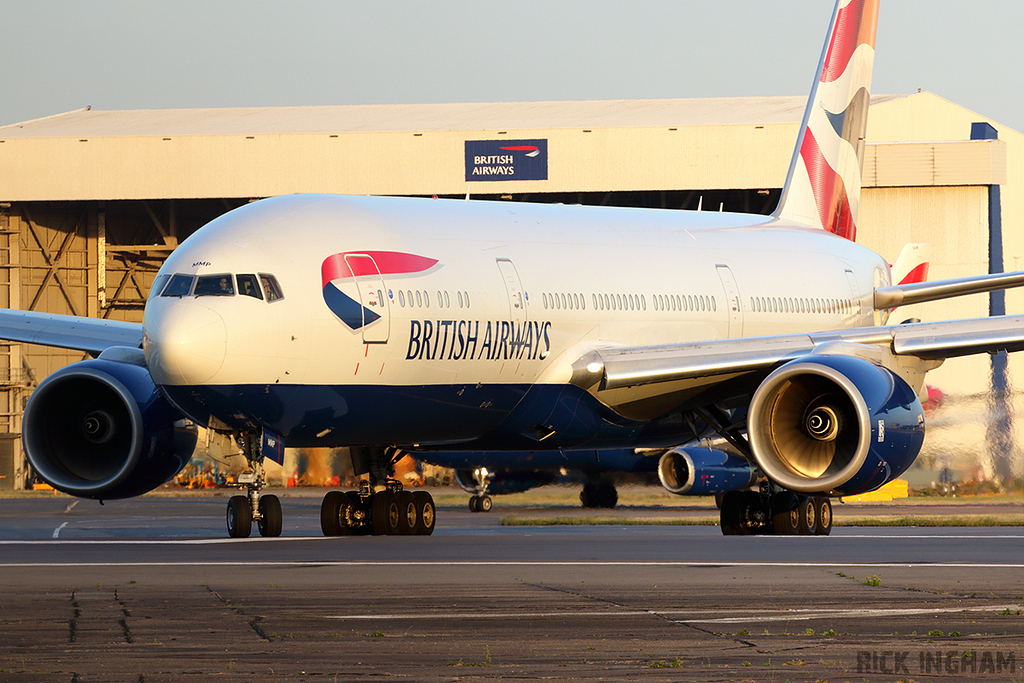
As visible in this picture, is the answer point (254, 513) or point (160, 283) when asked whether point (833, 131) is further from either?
point (160, 283)

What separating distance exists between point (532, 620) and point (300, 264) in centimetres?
715

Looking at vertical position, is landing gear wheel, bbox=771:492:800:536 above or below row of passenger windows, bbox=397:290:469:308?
below

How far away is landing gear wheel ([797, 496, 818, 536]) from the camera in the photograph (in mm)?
19859

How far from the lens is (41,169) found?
46.1 m

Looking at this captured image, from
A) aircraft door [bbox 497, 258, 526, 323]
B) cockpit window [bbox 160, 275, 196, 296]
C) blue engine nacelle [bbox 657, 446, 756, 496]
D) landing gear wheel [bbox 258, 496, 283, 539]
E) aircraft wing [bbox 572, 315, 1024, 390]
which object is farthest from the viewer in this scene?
→ blue engine nacelle [bbox 657, 446, 756, 496]

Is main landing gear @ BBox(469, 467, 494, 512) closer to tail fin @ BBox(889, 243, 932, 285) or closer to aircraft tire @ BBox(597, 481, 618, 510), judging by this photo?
aircraft tire @ BBox(597, 481, 618, 510)

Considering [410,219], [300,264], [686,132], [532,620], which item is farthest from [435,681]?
[686,132]

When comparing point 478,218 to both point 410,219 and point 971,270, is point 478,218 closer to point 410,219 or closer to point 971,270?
point 410,219

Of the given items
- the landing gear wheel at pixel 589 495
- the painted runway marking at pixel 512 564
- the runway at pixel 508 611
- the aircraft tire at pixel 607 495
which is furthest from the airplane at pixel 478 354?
the landing gear wheel at pixel 589 495

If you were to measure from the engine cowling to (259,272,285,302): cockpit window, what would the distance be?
5.21 meters

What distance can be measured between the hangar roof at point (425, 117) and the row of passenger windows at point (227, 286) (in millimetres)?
30107

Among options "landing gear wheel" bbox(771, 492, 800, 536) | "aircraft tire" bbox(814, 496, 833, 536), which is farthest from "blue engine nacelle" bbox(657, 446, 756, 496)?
"landing gear wheel" bbox(771, 492, 800, 536)

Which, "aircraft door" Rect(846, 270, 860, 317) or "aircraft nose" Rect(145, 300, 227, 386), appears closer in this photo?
"aircraft nose" Rect(145, 300, 227, 386)

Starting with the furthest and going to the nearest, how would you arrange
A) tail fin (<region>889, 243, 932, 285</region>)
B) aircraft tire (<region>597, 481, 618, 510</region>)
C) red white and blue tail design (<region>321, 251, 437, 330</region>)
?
aircraft tire (<region>597, 481, 618, 510</region>) < tail fin (<region>889, 243, 932, 285</region>) < red white and blue tail design (<region>321, 251, 437, 330</region>)
